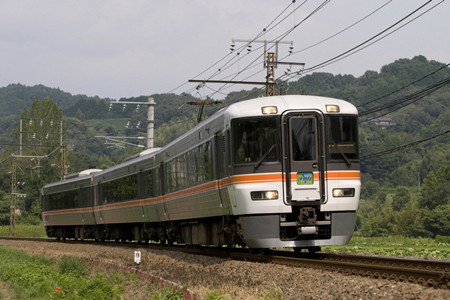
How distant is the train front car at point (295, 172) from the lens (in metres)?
15.7

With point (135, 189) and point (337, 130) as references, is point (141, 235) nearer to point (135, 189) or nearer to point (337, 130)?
point (135, 189)

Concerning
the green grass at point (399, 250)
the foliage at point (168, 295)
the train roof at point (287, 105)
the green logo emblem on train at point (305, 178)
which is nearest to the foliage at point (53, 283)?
the foliage at point (168, 295)

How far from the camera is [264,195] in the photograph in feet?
51.5

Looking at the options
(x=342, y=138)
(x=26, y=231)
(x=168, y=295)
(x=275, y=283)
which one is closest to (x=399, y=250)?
(x=342, y=138)

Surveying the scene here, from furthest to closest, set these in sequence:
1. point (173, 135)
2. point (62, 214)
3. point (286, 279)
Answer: point (173, 135)
point (62, 214)
point (286, 279)

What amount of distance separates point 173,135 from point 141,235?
497ft

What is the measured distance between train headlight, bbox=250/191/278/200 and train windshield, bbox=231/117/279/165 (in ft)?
2.01

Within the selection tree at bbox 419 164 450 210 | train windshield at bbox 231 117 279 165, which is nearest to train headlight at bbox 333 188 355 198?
train windshield at bbox 231 117 279 165

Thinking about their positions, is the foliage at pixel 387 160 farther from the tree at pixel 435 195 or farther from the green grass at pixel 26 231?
the green grass at pixel 26 231

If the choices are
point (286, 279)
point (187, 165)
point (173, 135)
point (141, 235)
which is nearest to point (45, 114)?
point (173, 135)

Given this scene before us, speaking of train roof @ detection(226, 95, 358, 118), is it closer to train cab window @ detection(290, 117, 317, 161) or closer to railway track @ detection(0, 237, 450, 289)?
train cab window @ detection(290, 117, 317, 161)

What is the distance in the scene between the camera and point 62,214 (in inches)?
1679

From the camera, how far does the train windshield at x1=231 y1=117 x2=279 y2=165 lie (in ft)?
52.3

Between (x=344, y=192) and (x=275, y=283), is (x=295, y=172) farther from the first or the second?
(x=275, y=283)
